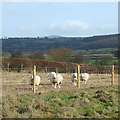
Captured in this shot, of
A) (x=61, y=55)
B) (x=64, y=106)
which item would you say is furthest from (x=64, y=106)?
(x=61, y=55)

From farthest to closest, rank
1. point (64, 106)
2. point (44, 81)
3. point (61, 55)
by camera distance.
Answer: point (61, 55), point (44, 81), point (64, 106)

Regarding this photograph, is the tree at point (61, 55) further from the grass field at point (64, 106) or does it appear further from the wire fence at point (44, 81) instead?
the grass field at point (64, 106)

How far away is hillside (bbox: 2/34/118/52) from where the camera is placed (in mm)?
78675

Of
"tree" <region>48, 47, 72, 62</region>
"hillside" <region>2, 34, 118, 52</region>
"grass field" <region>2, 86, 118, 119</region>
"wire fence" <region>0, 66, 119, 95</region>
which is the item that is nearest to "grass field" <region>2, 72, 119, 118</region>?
"grass field" <region>2, 86, 118, 119</region>

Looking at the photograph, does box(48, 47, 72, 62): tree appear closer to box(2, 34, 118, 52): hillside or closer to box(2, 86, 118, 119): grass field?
box(2, 34, 118, 52): hillside

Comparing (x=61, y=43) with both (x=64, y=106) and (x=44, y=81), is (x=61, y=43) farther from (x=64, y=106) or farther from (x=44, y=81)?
(x=64, y=106)

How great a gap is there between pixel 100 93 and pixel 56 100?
2.13 meters

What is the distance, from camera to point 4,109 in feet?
35.7

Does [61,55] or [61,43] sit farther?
[61,43]

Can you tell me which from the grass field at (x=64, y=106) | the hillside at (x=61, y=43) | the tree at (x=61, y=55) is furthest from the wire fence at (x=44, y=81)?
the hillside at (x=61, y=43)

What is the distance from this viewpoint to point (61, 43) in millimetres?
91812

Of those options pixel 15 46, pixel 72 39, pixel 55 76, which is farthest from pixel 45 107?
pixel 72 39

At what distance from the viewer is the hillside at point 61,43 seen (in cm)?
7868

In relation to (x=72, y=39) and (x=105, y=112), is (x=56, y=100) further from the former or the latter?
(x=72, y=39)
